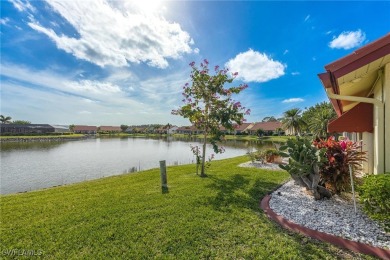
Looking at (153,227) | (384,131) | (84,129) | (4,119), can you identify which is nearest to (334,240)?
(384,131)

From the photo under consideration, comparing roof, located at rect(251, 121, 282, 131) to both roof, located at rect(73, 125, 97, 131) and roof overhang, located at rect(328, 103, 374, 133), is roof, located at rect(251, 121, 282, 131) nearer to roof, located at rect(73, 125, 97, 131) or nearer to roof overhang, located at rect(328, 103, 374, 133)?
roof overhang, located at rect(328, 103, 374, 133)

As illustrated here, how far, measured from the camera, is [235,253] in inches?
134

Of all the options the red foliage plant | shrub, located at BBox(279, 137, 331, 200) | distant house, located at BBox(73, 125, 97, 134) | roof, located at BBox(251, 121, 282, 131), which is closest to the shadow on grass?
shrub, located at BBox(279, 137, 331, 200)

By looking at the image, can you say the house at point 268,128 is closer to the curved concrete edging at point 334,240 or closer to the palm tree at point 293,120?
the palm tree at point 293,120

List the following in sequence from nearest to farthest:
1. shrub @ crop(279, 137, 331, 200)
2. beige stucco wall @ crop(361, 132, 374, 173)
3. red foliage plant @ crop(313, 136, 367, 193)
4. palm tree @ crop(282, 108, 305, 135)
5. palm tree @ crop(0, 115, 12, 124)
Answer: shrub @ crop(279, 137, 331, 200)
red foliage plant @ crop(313, 136, 367, 193)
beige stucco wall @ crop(361, 132, 374, 173)
palm tree @ crop(282, 108, 305, 135)
palm tree @ crop(0, 115, 12, 124)

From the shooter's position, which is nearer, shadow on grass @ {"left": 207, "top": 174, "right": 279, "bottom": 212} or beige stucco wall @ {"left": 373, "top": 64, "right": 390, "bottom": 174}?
beige stucco wall @ {"left": 373, "top": 64, "right": 390, "bottom": 174}

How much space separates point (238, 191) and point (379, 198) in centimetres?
378

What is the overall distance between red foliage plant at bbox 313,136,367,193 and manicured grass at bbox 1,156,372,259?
188cm

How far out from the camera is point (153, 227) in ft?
14.2

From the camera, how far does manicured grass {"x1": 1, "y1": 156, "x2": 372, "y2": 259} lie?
137 inches

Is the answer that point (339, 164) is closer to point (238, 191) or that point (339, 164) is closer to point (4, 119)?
point (238, 191)

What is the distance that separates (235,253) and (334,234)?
2.02m

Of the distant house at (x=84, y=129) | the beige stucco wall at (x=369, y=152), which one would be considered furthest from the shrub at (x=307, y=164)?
the distant house at (x=84, y=129)

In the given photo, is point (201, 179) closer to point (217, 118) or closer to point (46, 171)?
point (217, 118)
